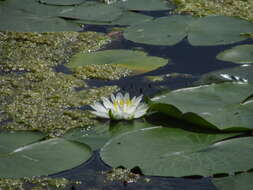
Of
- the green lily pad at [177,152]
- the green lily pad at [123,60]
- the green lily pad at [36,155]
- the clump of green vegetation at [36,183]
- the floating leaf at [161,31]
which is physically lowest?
the clump of green vegetation at [36,183]

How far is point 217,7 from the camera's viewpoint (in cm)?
348

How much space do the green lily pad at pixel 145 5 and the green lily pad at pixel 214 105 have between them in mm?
1107

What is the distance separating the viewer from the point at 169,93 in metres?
2.31

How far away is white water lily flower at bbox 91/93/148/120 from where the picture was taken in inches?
88.5

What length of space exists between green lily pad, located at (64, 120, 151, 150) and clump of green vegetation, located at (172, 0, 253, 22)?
4.21 feet

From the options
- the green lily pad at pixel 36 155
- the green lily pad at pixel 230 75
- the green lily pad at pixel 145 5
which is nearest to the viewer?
the green lily pad at pixel 36 155

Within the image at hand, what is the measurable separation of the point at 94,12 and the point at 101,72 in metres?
0.67

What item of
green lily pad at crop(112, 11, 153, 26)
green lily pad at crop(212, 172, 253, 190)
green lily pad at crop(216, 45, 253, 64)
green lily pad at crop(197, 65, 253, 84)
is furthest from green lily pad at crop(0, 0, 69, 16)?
green lily pad at crop(212, 172, 253, 190)

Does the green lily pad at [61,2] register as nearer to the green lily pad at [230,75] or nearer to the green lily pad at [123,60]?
the green lily pad at [123,60]

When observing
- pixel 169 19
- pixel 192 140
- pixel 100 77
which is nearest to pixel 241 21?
pixel 169 19

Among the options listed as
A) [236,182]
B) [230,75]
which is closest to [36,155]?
[236,182]

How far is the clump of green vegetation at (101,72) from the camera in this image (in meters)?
2.66

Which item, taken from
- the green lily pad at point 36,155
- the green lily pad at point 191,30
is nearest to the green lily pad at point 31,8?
the green lily pad at point 191,30

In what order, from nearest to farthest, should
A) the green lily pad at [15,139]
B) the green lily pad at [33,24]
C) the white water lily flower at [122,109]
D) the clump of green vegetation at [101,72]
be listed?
the green lily pad at [15,139], the white water lily flower at [122,109], the clump of green vegetation at [101,72], the green lily pad at [33,24]
